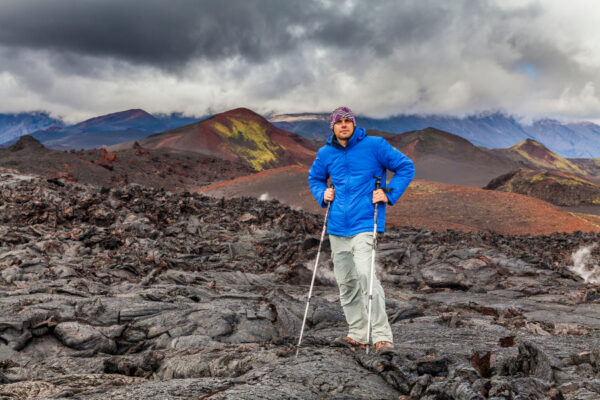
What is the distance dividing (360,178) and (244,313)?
298 centimetres

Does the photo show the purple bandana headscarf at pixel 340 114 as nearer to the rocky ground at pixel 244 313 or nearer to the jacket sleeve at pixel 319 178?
the jacket sleeve at pixel 319 178

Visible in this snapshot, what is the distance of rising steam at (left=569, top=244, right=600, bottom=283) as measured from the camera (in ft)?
39.1

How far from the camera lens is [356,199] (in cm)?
448

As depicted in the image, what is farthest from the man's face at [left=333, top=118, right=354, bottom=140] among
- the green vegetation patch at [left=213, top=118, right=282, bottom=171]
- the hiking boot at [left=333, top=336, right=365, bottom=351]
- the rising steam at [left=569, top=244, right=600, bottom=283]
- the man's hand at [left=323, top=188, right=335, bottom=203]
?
the green vegetation patch at [left=213, top=118, right=282, bottom=171]

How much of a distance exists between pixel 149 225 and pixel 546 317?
10888mm

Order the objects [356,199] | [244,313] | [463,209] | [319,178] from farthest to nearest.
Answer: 1. [463,209]
2. [244,313]
3. [319,178]
4. [356,199]

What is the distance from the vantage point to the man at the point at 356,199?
442cm

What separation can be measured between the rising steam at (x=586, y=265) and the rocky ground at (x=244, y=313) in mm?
274

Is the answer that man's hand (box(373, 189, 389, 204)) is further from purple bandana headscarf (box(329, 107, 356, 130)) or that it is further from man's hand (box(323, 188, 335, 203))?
purple bandana headscarf (box(329, 107, 356, 130))

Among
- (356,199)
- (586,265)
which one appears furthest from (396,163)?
(586,265)

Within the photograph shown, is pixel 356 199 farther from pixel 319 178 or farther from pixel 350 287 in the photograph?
pixel 350 287

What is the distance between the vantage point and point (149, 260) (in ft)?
31.0

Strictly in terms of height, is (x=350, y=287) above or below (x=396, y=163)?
below

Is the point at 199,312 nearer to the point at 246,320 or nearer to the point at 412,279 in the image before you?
the point at 246,320
